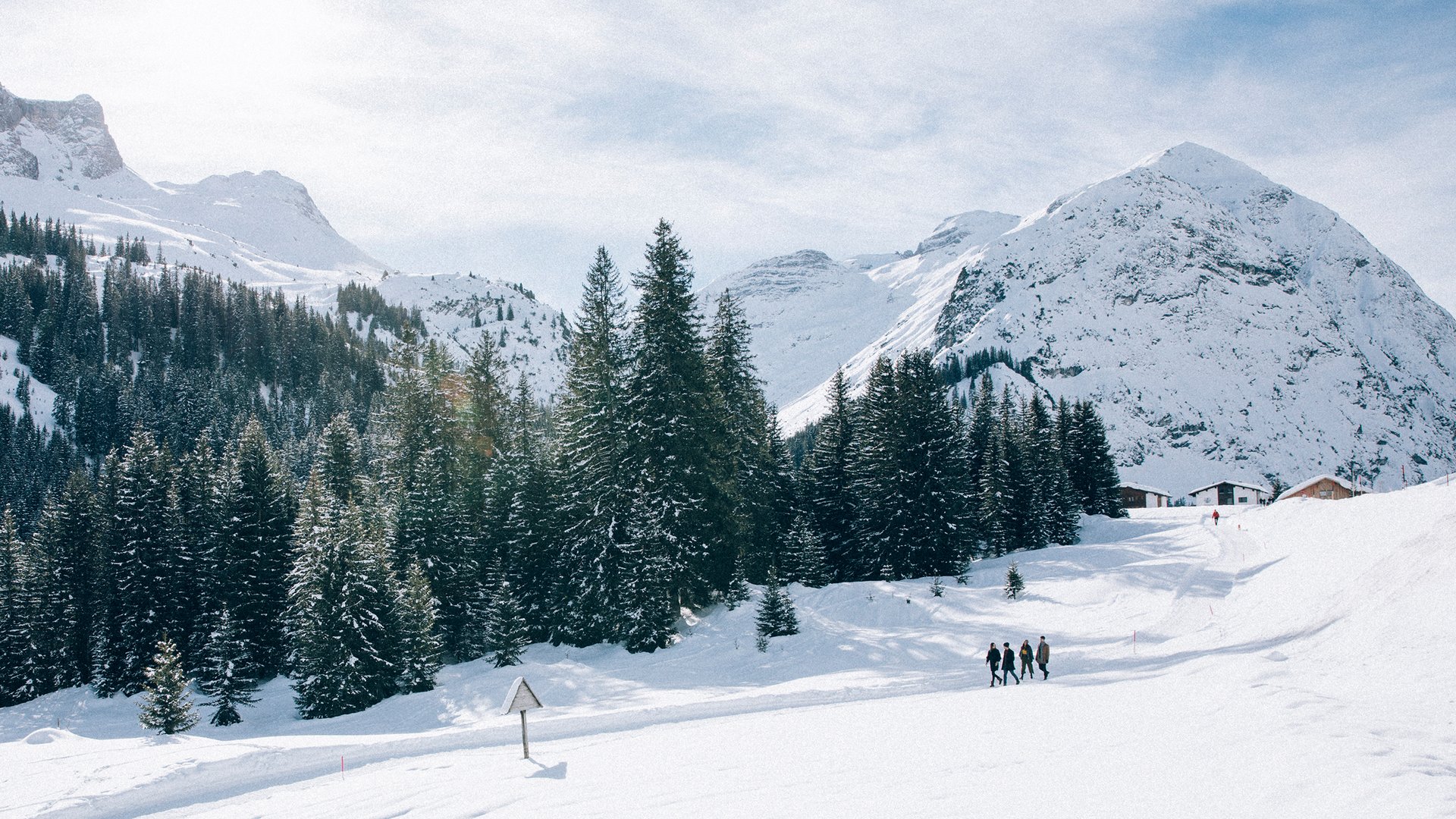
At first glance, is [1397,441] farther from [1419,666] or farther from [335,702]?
[335,702]

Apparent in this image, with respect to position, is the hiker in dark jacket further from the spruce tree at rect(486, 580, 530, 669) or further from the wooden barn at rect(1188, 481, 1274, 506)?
the wooden barn at rect(1188, 481, 1274, 506)

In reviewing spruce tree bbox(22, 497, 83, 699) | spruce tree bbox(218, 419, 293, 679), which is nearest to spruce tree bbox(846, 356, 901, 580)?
spruce tree bbox(218, 419, 293, 679)

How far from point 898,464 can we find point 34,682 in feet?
176

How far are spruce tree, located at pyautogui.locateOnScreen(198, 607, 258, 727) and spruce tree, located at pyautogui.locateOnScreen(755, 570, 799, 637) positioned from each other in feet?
77.4

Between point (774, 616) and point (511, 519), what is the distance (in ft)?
49.5

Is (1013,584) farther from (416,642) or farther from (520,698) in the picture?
(520,698)

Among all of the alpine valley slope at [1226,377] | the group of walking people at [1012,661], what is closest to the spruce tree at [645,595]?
the group of walking people at [1012,661]

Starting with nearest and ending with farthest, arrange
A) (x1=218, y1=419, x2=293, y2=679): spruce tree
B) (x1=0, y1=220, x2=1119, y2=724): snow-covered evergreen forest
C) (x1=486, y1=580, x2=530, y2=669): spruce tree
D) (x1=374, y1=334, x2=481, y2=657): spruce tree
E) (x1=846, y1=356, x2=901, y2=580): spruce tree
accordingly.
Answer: (x1=486, y1=580, x2=530, y2=669): spruce tree < (x1=0, y1=220, x2=1119, y2=724): snow-covered evergreen forest < (x1=374, y1=334, x2=481, y2=657): spruce tree < (x1=218, y1=419, x2=293, y2=679): spruce tree < (x1=846, y1=356, x2=901, y2=580): spruce tree

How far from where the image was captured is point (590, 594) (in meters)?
34.1

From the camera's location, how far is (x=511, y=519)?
127 feet

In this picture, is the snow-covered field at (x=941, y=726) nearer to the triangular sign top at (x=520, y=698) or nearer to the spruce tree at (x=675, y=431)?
the triangular sign top at (x=520, y=698)

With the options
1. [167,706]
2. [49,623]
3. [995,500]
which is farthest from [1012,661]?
[49,623]

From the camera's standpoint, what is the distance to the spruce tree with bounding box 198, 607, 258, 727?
110ft

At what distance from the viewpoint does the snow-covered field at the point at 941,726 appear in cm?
1114
